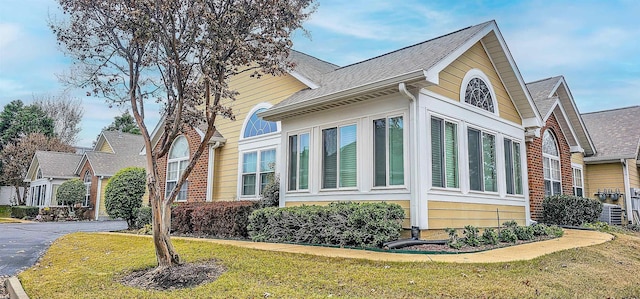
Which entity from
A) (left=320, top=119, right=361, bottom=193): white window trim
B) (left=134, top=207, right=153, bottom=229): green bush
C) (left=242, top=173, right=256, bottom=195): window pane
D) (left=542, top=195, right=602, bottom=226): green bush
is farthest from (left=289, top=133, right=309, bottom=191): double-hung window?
(left=542, top=195, right=602, bottom=226): green bush

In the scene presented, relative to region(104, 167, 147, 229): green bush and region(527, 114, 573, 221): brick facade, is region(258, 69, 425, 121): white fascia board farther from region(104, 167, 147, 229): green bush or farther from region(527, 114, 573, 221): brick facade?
region(104, 167, 147, 229): green bush

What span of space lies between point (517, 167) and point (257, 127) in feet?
26.2

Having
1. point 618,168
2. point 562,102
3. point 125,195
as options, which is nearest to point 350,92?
point 125,195

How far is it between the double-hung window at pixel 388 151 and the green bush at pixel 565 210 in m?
7.58

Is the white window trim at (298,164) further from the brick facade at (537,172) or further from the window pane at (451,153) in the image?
the brick facade at (537,172)

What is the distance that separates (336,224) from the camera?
8625mm

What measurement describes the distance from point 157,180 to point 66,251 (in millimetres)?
4753

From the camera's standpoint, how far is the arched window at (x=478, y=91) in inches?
415

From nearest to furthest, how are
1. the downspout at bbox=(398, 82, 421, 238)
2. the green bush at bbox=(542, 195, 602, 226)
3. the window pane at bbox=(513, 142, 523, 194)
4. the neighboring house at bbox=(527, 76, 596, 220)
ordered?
the downspout at bbox=(398, 82, 421, 238), the window pane at bbox=(513, 142, 523, 194), the green bush at bbox=(542, 195, 602, 226), the neighboring house at bbox=(527, 76, 596, 220)

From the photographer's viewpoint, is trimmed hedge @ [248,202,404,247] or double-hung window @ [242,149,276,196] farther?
double-hung window @ [242,149,276,196]

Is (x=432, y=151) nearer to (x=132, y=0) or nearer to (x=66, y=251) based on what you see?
(x=132, y=0)

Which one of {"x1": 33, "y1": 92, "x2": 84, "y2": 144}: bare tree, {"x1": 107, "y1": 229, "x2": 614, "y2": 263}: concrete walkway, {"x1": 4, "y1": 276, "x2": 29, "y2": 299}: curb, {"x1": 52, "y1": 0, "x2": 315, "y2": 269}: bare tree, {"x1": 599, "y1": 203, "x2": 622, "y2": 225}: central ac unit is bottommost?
{"x1": 4, "y1": 276, "x2": 29, "y2": 299}: curb

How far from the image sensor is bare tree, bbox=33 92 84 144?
44219 millimetres

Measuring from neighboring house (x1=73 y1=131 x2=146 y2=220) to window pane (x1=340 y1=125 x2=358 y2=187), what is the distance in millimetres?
19881
